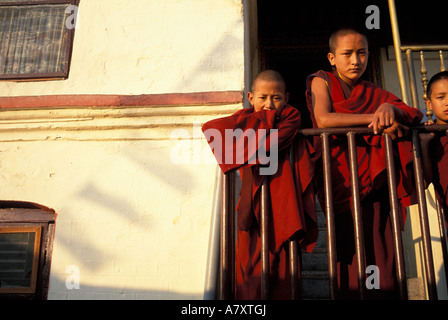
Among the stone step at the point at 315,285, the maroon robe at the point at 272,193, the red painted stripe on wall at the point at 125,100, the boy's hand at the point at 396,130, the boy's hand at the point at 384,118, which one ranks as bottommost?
the stone step at the point at 315,285

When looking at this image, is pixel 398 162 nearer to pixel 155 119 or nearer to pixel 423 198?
pixel 423 198

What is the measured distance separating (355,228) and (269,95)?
93 centimetres

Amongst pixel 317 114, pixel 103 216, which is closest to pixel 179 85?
pixel 103 216

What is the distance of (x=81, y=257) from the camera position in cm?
294

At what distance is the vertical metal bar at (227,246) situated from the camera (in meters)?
2.04

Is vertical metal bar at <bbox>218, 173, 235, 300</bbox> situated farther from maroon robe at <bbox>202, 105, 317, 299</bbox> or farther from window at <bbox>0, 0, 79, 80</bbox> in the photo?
window at <bbox>0, 0, 79, 80</bbox>

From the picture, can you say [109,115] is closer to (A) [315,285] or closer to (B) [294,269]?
(B) [294,269]

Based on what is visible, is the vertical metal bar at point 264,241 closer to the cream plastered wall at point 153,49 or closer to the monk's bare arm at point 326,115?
the monk's bare arm at point 326,115

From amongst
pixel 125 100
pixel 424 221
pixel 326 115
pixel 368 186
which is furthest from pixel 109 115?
pixel 424 221

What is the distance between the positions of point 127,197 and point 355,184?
65.3 inches

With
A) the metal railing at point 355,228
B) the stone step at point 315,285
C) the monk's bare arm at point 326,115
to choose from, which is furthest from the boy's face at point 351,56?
the stone step at point 315,285

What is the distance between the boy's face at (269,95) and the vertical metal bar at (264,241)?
60cm

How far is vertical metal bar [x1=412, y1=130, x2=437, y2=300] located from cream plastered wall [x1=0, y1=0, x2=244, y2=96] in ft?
5.04

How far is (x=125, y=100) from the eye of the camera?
3215mm
